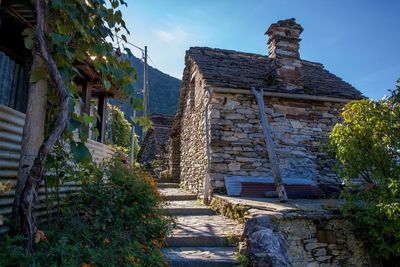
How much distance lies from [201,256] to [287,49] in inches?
241

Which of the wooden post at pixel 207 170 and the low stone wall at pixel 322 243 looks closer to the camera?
the low stone wall at pixel 322 243

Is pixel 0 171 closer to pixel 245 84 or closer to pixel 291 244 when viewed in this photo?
pixel 291 244

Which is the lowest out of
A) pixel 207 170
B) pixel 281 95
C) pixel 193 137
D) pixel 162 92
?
pixel 207 170

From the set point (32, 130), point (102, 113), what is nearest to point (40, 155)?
point (32, 130)

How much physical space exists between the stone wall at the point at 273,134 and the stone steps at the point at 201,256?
2669mm

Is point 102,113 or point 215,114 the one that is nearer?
point 102,113

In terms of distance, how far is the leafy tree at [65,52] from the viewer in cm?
247

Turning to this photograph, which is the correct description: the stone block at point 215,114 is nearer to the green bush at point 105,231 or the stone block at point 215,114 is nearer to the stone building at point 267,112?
the stone building at point 267,112

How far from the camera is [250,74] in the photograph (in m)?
8.29

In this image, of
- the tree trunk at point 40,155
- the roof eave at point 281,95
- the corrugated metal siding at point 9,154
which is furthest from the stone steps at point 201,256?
the roof eave at point 281,95

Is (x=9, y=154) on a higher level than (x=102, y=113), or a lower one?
lower

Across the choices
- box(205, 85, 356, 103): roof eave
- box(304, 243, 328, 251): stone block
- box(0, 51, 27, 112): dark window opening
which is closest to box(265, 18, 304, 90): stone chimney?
box(205, 85, 356, 103): roof eave

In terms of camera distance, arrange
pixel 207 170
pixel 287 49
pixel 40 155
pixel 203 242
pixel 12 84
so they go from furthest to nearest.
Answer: pixel 287 49 < pixel 207 170 < pixel 203 242 < pixel 12 84 < pixel 40 155

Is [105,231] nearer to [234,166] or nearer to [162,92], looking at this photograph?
[234,166]
